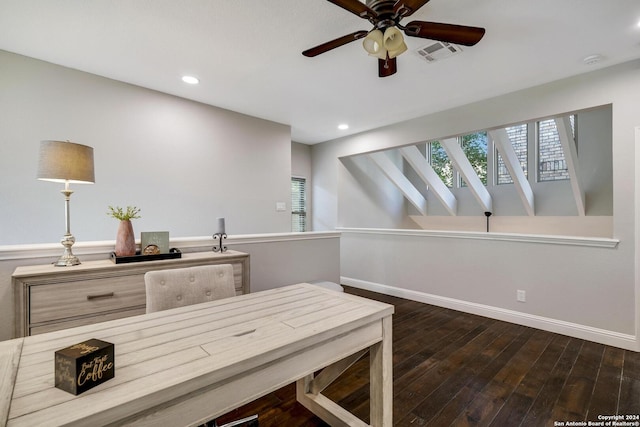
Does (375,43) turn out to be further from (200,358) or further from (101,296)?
(101,296)

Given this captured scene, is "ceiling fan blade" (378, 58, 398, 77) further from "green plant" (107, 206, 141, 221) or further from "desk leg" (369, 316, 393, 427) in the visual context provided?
"green plant" (107, 206, 141, 221)

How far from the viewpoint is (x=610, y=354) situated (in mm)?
2543

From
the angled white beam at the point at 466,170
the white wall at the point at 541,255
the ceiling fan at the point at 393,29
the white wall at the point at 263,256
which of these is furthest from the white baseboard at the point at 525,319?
the ceiling fan at the point at 393,29

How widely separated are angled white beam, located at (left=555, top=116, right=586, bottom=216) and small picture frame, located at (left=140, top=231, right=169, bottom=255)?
167 inches

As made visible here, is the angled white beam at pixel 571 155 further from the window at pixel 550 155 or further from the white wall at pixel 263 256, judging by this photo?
the white wall at pixel 263 256

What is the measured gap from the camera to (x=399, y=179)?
539 cm

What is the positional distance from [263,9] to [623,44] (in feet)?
9.23

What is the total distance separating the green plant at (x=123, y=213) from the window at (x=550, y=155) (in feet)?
19.3

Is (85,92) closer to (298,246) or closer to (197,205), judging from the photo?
(197,205)

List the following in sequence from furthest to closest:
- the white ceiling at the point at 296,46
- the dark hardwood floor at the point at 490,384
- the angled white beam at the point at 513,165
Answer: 1. the angled white beam at the point at 513,165
2. the white ceiling at the point at 296,46
3. the dark hardwood floor at the point at 490,384

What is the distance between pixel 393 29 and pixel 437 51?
103cm

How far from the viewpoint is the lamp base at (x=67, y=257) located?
188cm

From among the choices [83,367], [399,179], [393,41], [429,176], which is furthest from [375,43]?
[399,179]

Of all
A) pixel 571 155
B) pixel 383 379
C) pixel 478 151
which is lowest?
pixel 383 379
